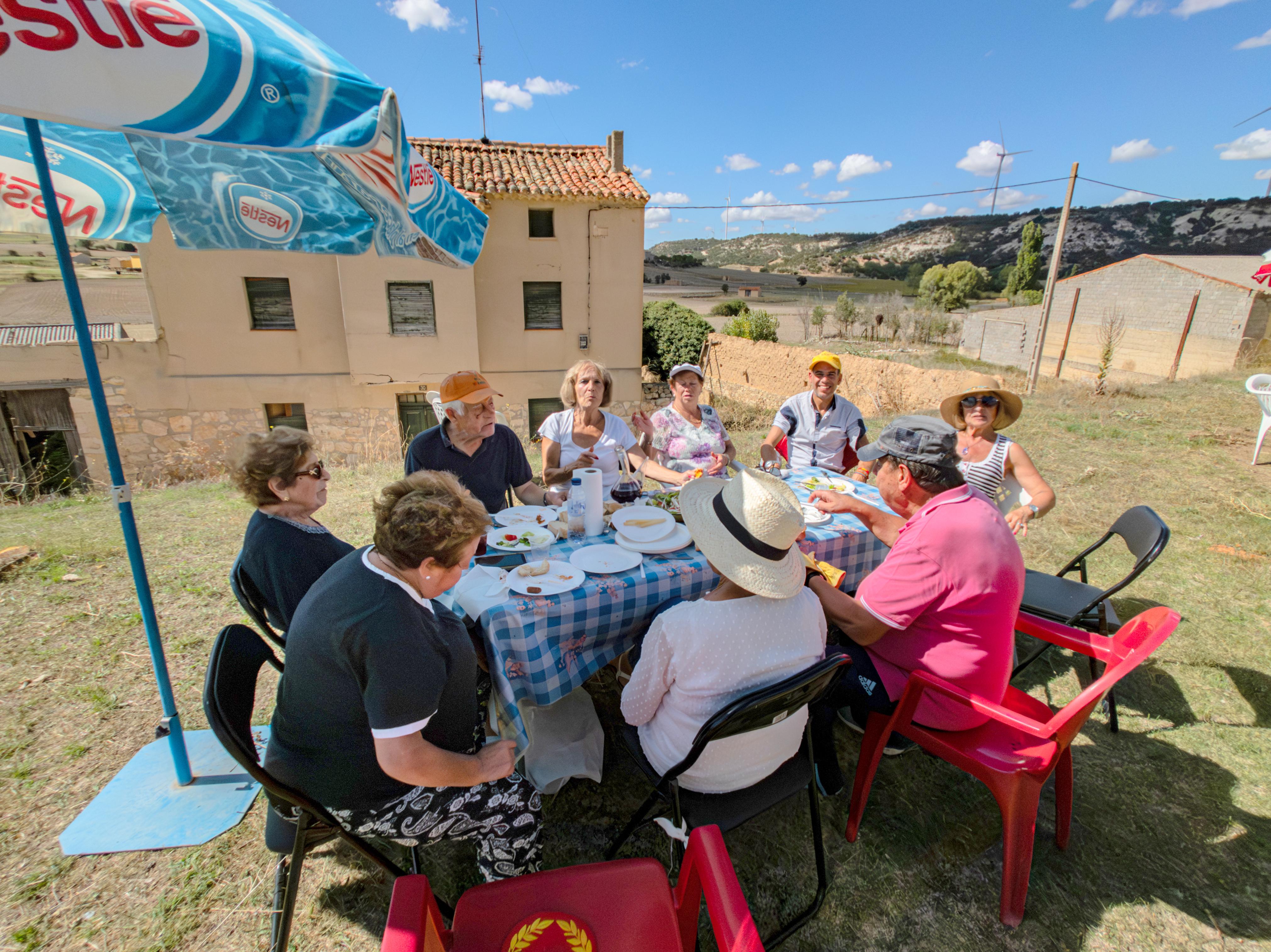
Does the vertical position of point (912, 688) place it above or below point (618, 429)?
below

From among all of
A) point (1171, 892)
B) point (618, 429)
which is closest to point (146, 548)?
point (618, 429)

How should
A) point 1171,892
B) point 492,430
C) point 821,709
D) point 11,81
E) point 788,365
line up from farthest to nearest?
1. point 788,365
2. point 492,430
3. point 821,709
4. point 1171,892
5. point 11,81

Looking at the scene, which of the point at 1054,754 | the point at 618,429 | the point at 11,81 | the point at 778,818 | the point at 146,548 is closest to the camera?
the point at 11,81

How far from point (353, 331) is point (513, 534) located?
12.8m

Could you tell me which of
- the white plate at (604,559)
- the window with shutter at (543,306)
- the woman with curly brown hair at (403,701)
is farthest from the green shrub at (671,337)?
the woman with curly brown hair at (403,701)

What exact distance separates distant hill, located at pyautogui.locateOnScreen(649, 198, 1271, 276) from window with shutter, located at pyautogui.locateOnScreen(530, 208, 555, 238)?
67.1 metres

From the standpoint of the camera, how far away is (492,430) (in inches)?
134

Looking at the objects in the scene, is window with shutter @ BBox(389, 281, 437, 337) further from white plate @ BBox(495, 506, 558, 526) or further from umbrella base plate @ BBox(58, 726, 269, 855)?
umbrella base plate @ BBox(58, 726, 269, 855)

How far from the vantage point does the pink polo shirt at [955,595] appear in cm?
188

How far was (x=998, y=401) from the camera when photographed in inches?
134

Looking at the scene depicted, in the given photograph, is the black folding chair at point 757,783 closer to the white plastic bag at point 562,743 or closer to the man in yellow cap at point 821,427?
the white plastic bag at point 562,743

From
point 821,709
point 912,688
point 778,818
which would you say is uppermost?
point 912,688

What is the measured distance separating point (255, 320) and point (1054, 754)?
52.3 feet

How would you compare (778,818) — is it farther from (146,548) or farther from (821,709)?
(146,548)
